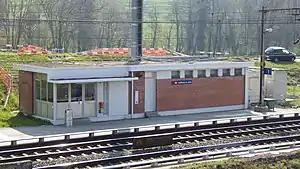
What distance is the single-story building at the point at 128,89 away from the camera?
79.3 feet

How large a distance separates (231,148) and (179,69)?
9546mm

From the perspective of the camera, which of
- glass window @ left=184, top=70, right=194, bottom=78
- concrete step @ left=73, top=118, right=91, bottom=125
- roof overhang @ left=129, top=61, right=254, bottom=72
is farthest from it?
glass window @ left=184, top=70, right=194, bottom=78

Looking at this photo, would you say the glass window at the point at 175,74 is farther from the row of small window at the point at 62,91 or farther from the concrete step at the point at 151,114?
the row of small window at the point at 62,91

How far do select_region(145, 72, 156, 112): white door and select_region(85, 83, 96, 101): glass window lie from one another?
2.80 meters

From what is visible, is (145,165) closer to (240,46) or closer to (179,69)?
(179,69)

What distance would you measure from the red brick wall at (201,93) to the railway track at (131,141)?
4968 mm

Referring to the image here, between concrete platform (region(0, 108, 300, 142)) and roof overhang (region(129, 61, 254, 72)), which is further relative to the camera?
roof overhang (region(129, 61, 254, 72))

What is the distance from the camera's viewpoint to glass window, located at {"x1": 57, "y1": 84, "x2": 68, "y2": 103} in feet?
78.5

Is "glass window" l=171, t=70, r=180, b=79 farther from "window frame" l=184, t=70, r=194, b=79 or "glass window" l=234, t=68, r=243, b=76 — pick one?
"glass window" l=234, t=68, r=243, b=76

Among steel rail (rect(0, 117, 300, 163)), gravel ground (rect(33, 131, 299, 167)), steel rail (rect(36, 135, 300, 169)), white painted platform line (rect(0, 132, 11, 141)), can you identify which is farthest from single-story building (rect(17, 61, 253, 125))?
steel rail (rect(36, 135, 300, 169))

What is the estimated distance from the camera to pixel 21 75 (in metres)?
26.3

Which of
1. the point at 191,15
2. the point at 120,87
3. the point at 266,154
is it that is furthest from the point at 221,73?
the point at 191,15

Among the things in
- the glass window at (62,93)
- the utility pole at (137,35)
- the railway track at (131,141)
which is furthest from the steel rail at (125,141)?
the utility pole at (137,35)

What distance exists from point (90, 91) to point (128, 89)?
77.0 inches
